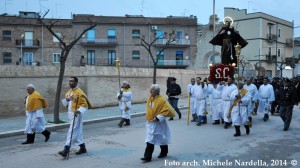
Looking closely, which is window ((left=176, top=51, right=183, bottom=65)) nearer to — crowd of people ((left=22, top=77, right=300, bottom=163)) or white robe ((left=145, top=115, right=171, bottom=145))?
crowd of people ((left=22, top=77, right=300, bottom=163))

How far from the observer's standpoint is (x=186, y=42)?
51.1m

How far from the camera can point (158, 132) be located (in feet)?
26.9

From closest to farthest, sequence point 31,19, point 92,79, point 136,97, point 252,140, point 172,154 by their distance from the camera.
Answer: point 172,154 < point 252,140 < point 92,79 < point 136,97 < point 31,19

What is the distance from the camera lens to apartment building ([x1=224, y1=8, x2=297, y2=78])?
5084 centimetres

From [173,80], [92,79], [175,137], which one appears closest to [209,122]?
[173,80]

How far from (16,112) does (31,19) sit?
31354 millimetres

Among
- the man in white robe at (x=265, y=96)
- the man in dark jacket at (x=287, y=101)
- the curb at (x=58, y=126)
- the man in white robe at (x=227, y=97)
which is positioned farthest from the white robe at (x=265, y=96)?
the curb at (x=58, y=126)

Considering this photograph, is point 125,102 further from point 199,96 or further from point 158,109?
point 158,109

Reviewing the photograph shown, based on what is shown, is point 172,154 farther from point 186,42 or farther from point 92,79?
point 186,42

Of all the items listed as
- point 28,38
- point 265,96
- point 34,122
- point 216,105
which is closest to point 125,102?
point 216,105

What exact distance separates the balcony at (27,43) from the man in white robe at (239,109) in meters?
38.2

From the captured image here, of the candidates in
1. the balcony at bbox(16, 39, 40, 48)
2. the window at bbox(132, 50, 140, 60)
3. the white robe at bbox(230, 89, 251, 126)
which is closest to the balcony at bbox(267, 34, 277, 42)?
the window at bbox(132, 50, 140, 60)

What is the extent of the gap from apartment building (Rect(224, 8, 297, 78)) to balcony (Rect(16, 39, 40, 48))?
86.4ft

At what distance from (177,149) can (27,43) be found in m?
40.3
